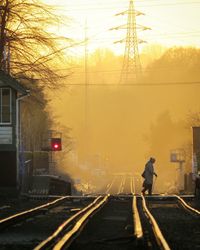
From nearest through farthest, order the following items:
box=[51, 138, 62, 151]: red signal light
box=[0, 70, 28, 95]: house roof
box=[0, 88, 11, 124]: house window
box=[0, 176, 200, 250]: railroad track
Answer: box=[0, 176, 200, 250]: railroad track < box=[0, 70, 28, 95]: house roof < box=[0, 88, 11, 124]: house window < box=[51, 138, 62, 151]: red signal light

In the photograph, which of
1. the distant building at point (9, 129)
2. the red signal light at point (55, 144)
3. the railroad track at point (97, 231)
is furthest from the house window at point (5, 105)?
the railroad track at point (97, 231)

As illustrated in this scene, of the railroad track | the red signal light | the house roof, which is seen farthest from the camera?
the red signal light

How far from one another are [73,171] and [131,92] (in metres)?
26.3

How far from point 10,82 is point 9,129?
2265 millimetres

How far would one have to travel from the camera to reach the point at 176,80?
12000 centimetres

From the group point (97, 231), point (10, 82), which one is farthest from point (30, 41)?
point (97, 231)

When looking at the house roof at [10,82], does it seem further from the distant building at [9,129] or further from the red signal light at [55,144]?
the red signal light at [55,144]

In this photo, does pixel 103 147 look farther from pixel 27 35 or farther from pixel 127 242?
pixel 127 242

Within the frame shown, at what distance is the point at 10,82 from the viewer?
3153 centimetres

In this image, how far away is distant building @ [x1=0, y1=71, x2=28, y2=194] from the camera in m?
31.4

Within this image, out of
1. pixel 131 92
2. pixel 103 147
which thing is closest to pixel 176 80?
pixel 131 92

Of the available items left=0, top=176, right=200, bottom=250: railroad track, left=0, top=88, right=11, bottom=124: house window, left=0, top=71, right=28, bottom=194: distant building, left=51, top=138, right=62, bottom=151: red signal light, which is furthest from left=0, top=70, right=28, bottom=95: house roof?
left=0, top=176, right=200, bottom=250: railroad track

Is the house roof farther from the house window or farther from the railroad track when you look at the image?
the railroad track

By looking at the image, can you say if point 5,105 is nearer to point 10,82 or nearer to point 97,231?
point 10,82
